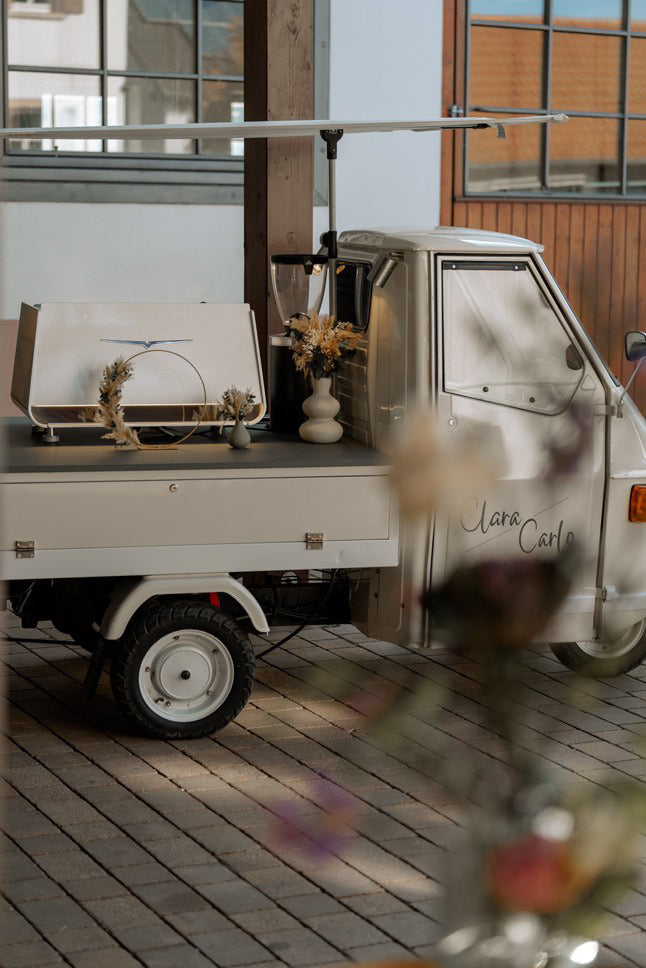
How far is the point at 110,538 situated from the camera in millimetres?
5004

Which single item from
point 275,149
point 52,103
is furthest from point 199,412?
point 52,103

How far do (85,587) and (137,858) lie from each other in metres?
1.44

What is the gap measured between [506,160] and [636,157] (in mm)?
1152

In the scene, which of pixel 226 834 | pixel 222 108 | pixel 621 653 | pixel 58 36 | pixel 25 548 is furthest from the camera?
pixel 222 108

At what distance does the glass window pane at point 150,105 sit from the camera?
9.62m

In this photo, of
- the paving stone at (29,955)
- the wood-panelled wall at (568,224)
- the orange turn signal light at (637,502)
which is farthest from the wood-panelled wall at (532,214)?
the paving stone at (29,955)

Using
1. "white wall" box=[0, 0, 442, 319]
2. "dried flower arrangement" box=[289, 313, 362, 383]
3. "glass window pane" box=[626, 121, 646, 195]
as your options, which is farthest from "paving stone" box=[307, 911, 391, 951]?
"glass window pane" box=[626, 121, 646, 195]

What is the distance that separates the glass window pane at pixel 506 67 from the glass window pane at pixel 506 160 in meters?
0.22

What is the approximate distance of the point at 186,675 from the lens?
5.22 meters

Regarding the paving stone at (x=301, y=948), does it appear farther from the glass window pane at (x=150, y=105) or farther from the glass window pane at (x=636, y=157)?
the glass window pane at (x=636, y=157)

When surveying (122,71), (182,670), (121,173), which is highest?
(122,71)

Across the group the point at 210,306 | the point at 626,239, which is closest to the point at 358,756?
the point at 210,306

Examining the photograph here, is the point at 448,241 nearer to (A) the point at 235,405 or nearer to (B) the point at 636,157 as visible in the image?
(A) the point at 235,405

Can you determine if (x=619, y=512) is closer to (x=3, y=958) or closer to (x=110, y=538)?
(x=110, y=538)
